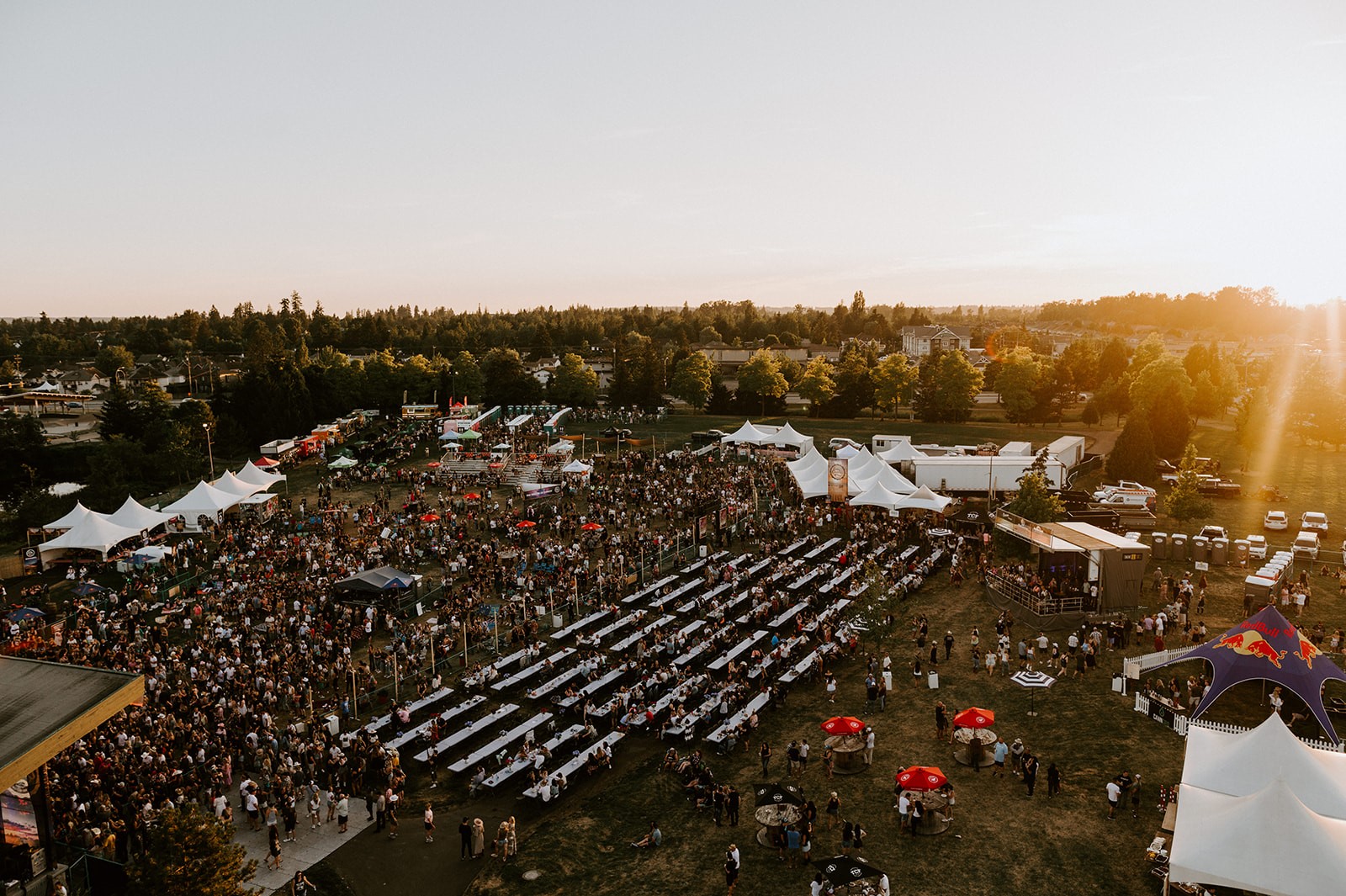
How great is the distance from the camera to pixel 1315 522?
33.1m

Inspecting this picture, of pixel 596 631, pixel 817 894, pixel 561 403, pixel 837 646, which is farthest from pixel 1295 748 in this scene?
pixel 561 403

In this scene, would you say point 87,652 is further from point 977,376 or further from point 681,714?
point 977,376

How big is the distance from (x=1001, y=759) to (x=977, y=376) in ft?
173

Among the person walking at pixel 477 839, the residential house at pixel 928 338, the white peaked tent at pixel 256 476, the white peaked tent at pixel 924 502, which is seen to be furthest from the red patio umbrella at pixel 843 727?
the residential house at pixel 928 338

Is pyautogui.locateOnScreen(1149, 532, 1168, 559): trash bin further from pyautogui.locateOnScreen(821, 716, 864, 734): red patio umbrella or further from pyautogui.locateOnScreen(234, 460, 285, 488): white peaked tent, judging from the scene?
pyautogui.locateOnScreen(234, 460, 285, 488): white peaked tent

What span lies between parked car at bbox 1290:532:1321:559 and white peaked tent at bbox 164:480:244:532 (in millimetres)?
42701

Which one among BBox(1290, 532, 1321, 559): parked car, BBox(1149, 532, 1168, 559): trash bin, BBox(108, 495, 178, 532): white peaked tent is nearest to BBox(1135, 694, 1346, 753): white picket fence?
BBox(1149, 532, 1168, 559): trash bin

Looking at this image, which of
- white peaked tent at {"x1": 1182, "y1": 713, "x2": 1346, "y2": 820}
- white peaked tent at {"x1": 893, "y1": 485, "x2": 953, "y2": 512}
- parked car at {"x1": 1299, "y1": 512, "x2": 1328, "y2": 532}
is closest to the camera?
white peaked tent at {"x1": 1182, "y1": 713, "x2": 1346, "y2": 820}

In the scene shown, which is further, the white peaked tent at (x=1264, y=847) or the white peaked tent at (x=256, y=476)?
the white peaked tent at (x=256, y=476)

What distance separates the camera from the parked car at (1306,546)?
29.5 metres

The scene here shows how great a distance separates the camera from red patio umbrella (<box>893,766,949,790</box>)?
1555 centimetres

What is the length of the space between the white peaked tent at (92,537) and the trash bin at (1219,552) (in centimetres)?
4053

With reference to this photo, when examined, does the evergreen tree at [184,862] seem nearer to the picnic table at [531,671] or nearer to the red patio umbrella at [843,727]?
the picnic table at [531,671]

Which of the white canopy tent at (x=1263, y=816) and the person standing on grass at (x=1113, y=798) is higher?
the white canopy tent at (x=1263, y=816)
